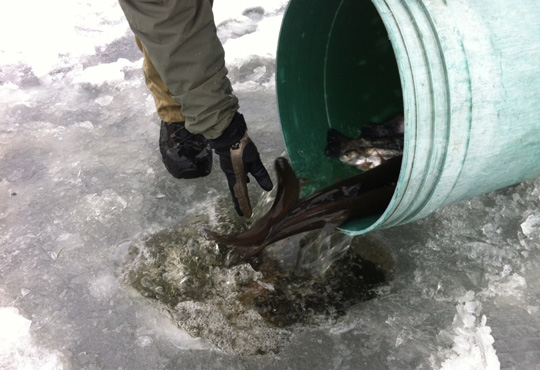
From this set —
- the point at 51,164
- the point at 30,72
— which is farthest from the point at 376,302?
the point at 30,72

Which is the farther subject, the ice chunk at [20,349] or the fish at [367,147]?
the fish at [367,147]

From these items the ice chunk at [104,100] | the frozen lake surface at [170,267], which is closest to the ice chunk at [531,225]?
the frozen lake surface at [170,267]

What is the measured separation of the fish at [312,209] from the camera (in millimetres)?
2027

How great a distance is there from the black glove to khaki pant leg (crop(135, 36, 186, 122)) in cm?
56

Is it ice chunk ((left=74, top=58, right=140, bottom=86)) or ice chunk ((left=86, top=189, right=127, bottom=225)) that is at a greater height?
ice chunk ((left=74, top=58, right=140, bottom=86))

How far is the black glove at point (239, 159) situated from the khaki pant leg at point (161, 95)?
0.56m

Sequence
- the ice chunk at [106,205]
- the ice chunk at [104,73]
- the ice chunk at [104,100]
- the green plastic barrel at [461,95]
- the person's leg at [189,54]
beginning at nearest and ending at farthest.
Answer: the green plastic barrel at [461,95], the person's leg at [189,54], the ice chunk at [106,205], the ice chunk at [104,100], the ice chunk at [104,73]

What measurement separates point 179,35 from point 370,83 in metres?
1.10

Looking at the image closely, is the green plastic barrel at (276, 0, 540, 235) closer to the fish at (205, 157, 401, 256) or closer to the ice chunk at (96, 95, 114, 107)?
the fish at (205, 157, 401, 256)

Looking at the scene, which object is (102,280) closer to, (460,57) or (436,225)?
(436,225)

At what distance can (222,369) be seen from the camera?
1821 mm

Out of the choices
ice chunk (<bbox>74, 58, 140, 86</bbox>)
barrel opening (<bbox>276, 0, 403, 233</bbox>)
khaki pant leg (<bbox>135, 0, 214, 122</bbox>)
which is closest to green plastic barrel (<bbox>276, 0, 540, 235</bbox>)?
barrel opening (<bbox>276, 0, 403, 233</bbox>)

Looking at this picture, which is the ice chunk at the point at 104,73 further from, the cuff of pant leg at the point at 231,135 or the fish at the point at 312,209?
the fish at the point at 312,209

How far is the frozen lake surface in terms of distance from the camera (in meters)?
1.86
